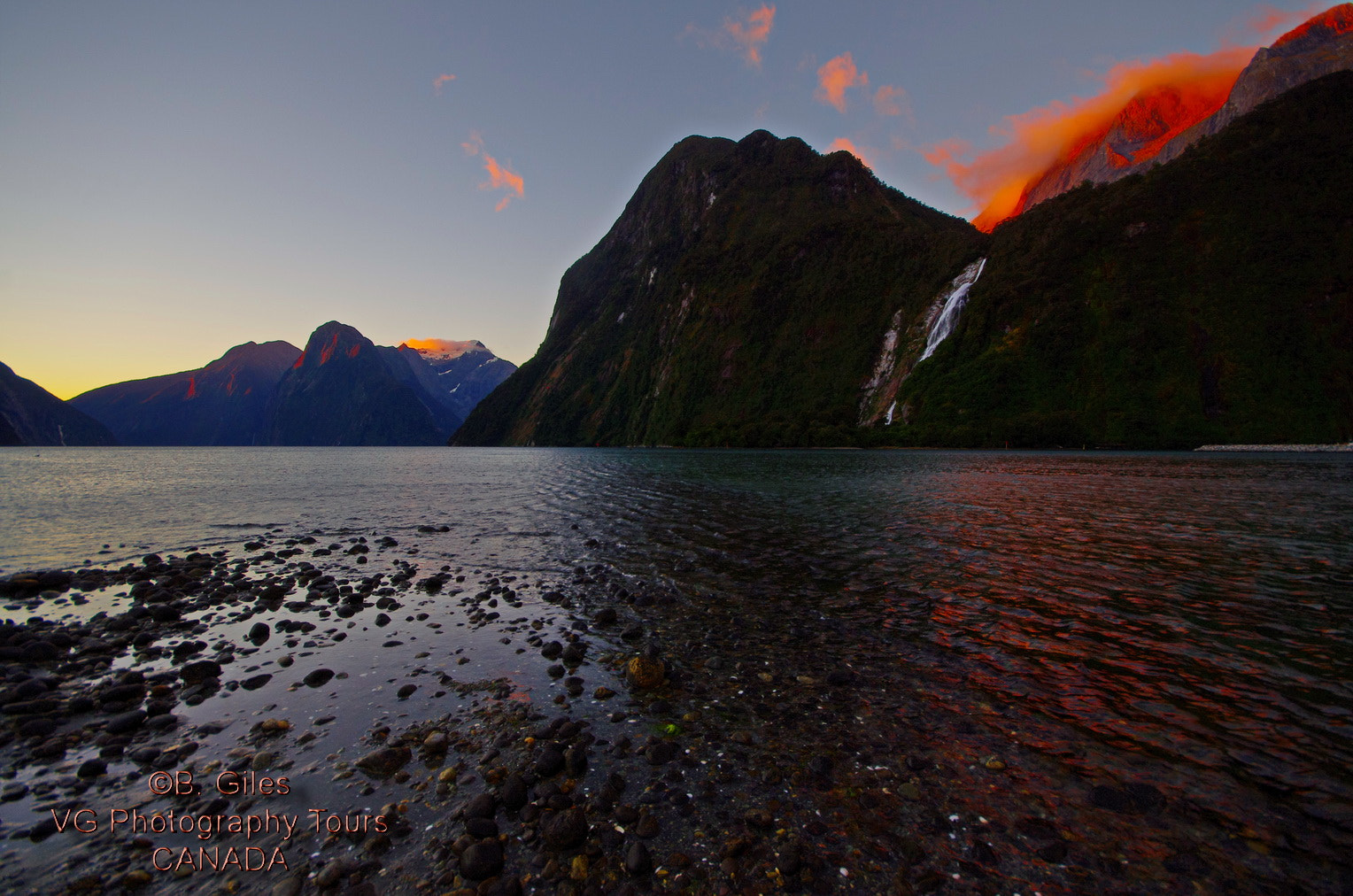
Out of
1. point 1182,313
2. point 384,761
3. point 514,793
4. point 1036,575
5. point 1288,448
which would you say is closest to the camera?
point 514,793

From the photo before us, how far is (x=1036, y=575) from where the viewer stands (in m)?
16.6

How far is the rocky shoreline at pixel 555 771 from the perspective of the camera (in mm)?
5289

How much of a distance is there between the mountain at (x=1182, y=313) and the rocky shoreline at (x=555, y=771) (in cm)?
Answer: 14474

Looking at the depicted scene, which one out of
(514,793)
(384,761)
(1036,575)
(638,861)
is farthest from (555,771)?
(1036,575)

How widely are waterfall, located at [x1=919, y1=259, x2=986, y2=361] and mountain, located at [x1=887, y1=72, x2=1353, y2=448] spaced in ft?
15.0

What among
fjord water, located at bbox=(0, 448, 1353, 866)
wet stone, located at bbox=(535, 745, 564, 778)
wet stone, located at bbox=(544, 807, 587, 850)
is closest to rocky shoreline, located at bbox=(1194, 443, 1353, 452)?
fjord water, located at bbox=(0, 448, 1353, 866)

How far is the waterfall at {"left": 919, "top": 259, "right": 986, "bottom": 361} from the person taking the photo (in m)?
167

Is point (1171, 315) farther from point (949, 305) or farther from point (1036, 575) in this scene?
point (1036, 575)

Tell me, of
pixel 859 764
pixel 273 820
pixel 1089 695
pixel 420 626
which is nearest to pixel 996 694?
pixel 1089 695

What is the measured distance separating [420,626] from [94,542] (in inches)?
949

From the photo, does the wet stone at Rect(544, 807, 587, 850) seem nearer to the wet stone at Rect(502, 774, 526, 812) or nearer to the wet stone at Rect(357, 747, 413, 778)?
the wet stone at Rect(502, 774, 526, 812)

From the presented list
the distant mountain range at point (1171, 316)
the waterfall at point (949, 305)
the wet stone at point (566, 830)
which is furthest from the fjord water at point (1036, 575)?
the waterfall at point (949, 305)

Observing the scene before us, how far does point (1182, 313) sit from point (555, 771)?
18111cm

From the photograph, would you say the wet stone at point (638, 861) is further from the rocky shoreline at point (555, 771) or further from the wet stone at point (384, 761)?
the wet stone at point (384, 761)
